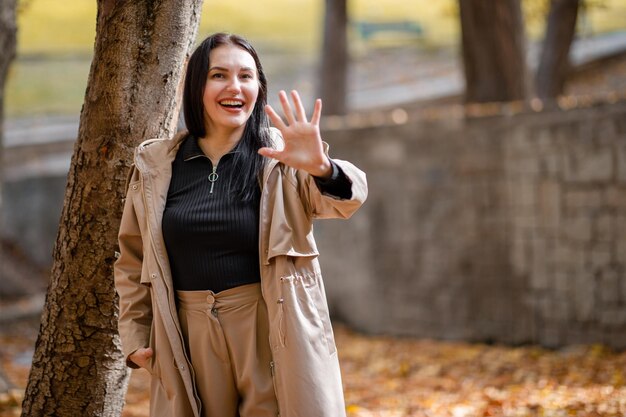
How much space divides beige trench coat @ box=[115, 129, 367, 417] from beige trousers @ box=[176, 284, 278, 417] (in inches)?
2.0

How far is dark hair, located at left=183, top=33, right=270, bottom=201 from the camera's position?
3480 mm

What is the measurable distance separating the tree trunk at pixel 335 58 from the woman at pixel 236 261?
38.8 ft

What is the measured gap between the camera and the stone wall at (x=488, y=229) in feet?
26.6

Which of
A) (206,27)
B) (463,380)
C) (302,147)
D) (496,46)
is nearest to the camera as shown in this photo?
(302,147)

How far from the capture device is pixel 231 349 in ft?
11.1

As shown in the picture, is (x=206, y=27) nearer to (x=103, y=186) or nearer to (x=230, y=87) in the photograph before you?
(x=103, y=186)

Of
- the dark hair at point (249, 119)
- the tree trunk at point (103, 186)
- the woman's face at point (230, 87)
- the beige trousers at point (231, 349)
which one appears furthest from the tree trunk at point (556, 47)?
the beige trousers at point (231, 349)

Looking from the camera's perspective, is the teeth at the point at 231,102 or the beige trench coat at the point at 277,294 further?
the teeth at the point at 231,102

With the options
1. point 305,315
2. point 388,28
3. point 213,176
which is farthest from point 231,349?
point 388,28

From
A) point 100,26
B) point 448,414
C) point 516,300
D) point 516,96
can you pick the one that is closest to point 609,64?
point 516,96

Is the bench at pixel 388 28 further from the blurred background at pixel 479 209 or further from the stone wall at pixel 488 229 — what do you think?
the stone wall at pixel 488 229

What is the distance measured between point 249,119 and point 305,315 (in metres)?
0.83

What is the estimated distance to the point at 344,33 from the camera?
15.3 meters

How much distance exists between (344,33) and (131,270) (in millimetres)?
12100
